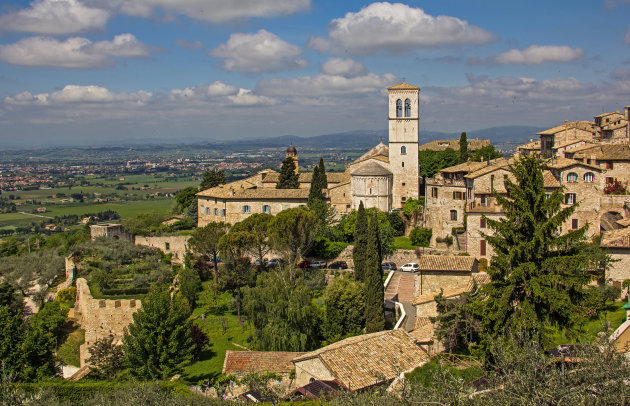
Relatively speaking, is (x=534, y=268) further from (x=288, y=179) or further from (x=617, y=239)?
(x=288, y=179)

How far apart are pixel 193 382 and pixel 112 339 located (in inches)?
237

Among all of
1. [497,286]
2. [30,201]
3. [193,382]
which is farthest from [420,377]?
[30,201]

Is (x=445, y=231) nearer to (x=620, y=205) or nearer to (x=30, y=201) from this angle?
(x=620, y=205)

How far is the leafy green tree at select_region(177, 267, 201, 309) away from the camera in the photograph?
32.1 m

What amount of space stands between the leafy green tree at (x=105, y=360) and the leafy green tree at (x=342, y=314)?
912 centimetres

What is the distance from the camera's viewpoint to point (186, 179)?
595ft

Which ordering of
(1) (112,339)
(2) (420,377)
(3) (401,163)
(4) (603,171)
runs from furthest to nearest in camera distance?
1. (3) (401,163)
2. (4) (603,171)
3. (1) (112,339)
4. (2) (420,377)

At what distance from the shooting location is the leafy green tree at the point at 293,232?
34.6 meters

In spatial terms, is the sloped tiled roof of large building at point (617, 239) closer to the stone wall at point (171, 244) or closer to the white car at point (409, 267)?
the white car at point (409, 267)

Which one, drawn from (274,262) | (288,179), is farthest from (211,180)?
(274,262)

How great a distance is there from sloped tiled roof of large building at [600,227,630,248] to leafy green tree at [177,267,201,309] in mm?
21775

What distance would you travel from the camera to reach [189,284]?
32.6m

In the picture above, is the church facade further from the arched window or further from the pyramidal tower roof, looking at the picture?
the arched window

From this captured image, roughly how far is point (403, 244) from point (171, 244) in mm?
17951
